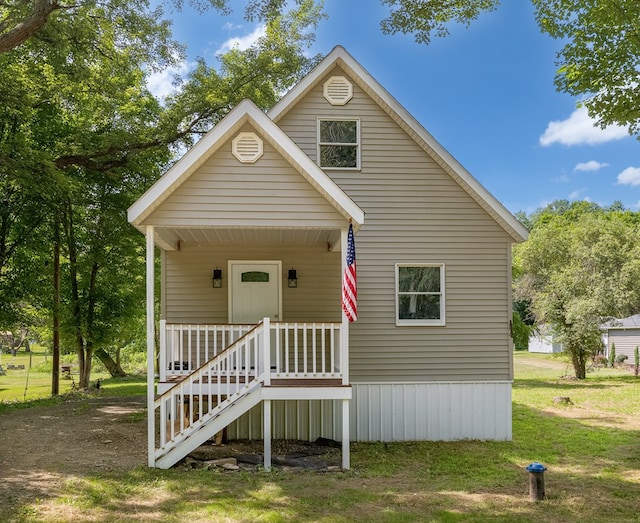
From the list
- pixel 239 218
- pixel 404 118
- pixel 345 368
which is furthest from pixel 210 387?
pixel 404 118

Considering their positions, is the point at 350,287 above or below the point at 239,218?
below

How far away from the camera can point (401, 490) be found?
7148mm

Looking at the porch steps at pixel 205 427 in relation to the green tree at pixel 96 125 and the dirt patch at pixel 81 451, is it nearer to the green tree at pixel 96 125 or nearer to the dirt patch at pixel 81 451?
the dirt patch at pixel 81 451

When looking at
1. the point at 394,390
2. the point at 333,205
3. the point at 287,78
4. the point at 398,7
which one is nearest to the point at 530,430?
the point at 394,390

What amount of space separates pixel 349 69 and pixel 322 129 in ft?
4.15

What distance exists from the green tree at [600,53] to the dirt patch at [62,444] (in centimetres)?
1022

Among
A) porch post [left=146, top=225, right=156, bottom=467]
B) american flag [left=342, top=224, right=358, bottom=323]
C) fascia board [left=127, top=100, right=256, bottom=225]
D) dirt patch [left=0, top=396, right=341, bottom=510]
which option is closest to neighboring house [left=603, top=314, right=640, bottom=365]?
dirt patch [left=0, top=396, right=341, bottom=510]

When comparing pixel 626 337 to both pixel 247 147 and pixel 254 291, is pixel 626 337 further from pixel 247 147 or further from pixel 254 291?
pixel 247 147

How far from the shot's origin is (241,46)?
16.4 m

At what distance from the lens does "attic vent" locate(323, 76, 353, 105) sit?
1075cm

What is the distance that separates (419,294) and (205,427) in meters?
4.88

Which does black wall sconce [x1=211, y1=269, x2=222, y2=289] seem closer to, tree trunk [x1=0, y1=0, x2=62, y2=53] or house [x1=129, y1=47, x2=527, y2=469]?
house [x1=129, y1=47, x2=527, y2=469]

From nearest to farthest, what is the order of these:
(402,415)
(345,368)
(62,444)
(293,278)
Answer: (345,368) → (62,444) → (402,415) → (293,278)

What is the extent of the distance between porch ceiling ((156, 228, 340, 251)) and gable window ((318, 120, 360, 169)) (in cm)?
155
